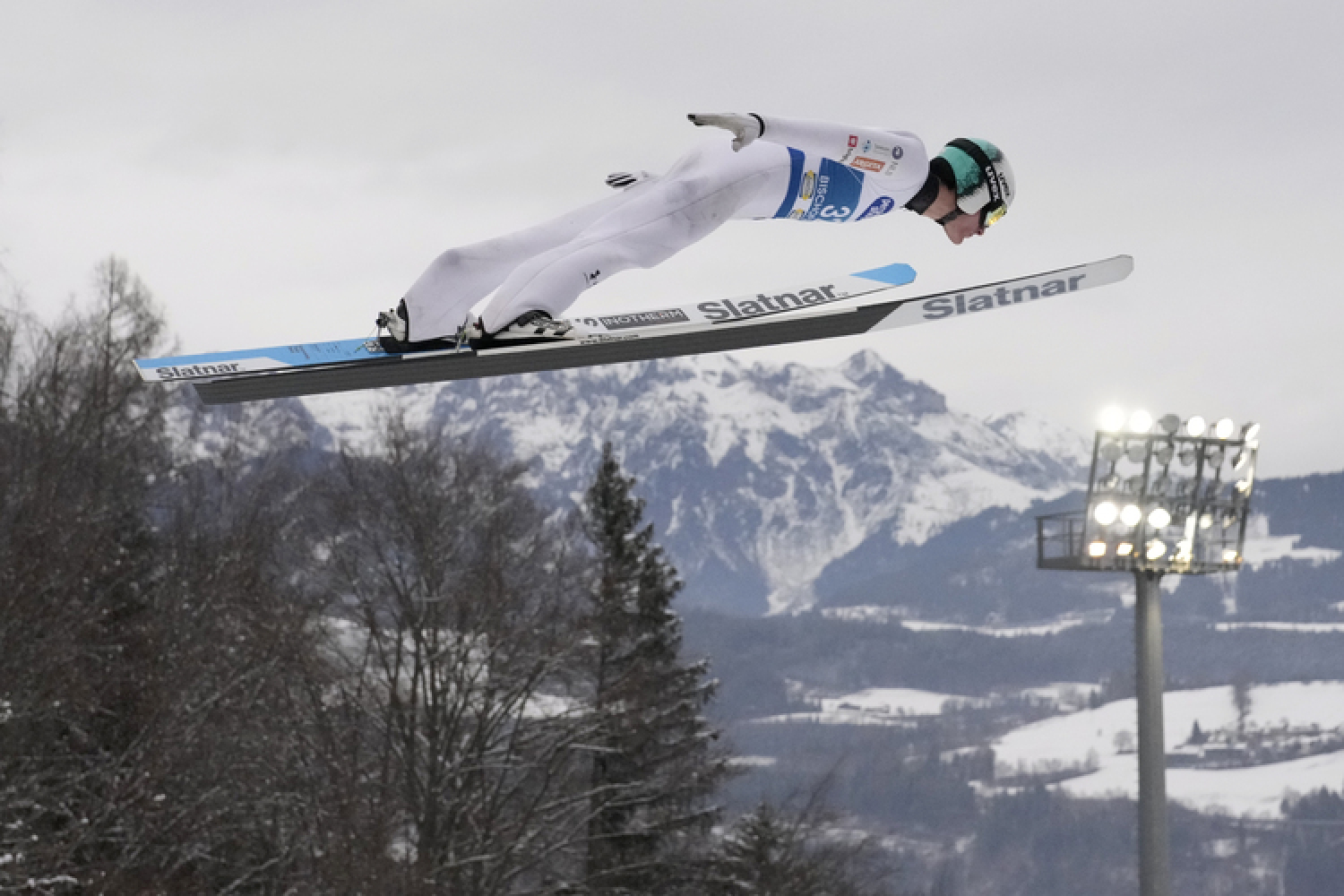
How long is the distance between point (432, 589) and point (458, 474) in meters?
9.79

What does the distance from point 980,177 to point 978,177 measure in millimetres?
11

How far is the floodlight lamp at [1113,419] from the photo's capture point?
24.4m

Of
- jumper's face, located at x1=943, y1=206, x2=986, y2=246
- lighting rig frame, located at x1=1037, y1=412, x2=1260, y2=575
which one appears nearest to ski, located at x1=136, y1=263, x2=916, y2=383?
jumper's face, located at x1=943, y1=206, x2=986, y2=246

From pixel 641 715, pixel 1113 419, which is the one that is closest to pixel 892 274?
pixel 641 715

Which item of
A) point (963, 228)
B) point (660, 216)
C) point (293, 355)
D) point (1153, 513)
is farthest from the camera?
point (1153, 513)

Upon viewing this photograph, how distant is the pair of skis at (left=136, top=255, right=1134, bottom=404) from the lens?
560cm

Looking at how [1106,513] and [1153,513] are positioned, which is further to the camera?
[1106,513]

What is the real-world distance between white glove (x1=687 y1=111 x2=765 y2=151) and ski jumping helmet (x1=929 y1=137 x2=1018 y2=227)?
1081 millimetres

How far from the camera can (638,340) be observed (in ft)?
18.4

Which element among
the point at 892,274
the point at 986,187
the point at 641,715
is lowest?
the point at 641,715

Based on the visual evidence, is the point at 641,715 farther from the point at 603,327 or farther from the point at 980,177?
the point at 980,177

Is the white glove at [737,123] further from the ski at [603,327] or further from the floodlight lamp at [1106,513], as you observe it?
the floodlight lamp at [1106,513]

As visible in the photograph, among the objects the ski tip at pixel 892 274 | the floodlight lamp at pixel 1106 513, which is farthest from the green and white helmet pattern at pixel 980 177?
the floodlight lamp at pixel 1106 513

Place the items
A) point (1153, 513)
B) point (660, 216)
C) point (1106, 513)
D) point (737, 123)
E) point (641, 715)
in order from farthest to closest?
point (1106, 513), point (1153, 513), point (641, 715), point (660, 216), point (737, 123)
